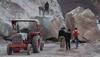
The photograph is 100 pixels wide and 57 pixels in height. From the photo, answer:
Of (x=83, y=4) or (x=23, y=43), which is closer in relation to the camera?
(x=23, y=43)

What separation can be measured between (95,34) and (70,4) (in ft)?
121

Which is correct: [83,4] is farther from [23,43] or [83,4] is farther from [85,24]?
[23,43]

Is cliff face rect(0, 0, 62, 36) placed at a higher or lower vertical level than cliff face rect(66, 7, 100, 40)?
higher

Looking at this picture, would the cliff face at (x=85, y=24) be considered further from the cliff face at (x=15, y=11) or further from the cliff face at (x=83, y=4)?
the cliff face at (x=83, y=4)

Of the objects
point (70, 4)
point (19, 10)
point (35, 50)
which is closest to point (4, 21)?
point (19, 10)

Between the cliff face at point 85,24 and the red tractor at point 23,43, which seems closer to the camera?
the red tractor at point 23,43

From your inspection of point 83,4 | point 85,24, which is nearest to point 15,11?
point 85,24

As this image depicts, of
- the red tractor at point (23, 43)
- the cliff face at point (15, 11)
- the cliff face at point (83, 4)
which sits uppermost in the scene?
the cliff face at point (83, 4)

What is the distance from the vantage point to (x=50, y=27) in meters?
34.7

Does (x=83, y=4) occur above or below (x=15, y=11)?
above

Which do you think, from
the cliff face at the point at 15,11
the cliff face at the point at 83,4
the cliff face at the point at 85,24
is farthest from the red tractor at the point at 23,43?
the cliff face at the point at 83,4

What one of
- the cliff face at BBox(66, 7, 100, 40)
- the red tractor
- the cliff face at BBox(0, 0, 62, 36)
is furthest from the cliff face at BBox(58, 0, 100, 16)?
the red tractor

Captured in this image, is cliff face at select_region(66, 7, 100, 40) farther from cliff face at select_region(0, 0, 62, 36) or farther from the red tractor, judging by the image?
the red tractor

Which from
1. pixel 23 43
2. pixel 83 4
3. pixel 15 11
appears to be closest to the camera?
pixel 23 43
